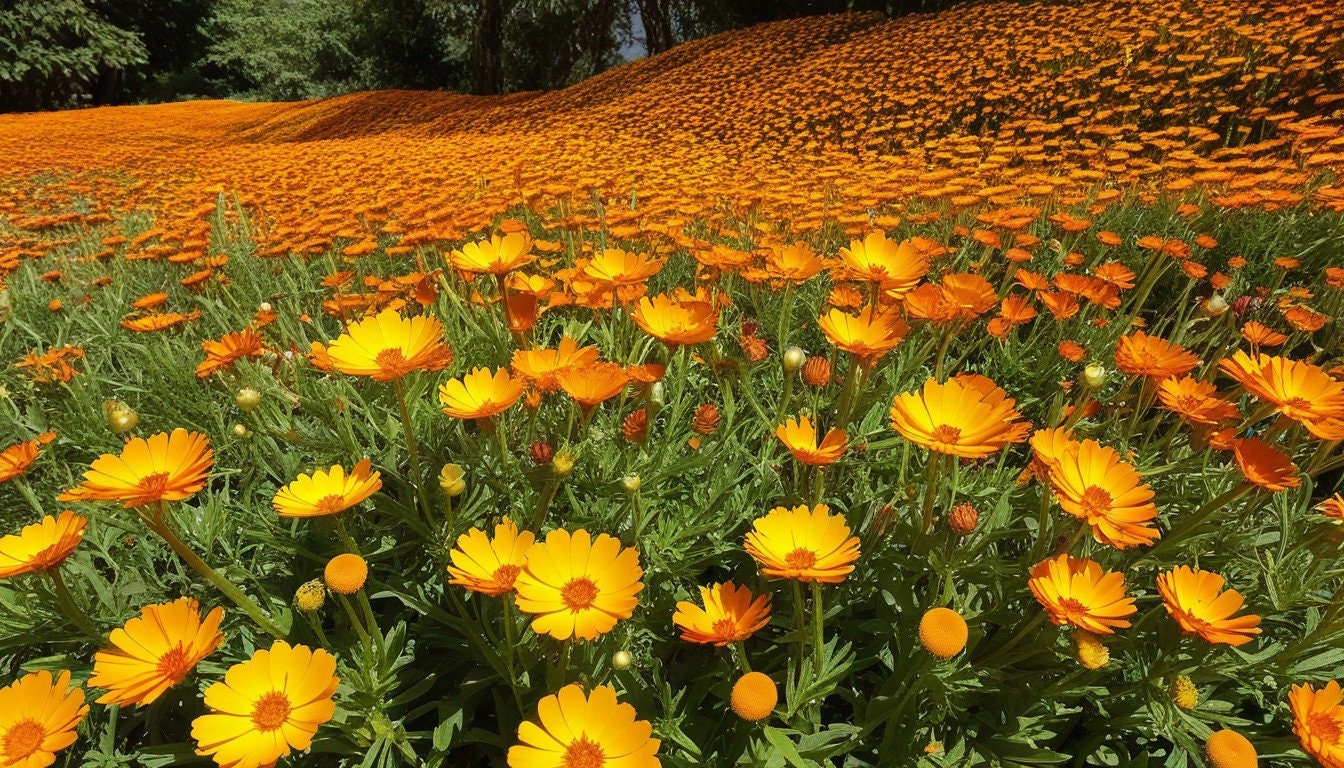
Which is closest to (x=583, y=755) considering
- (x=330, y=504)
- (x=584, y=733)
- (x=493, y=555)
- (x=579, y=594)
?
(x=584, y=733)

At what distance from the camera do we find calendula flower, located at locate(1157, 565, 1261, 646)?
0.87 m

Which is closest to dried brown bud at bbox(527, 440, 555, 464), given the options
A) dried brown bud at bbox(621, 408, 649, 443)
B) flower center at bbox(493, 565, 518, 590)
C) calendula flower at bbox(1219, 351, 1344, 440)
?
dried brown bud at bbox(621, 408, 649, 443)

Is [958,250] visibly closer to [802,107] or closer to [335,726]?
[335,726]

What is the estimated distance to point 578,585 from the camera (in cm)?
93

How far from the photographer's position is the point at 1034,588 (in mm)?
863

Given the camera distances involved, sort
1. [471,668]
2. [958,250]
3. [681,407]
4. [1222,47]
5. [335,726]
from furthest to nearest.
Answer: [1222,47] → [958,250] → [681,407] → [471,668] → [335,726]

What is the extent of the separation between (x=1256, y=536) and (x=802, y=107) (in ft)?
23.1

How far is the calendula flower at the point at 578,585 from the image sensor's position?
87cm

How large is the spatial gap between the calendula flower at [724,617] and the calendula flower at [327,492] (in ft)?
1.60

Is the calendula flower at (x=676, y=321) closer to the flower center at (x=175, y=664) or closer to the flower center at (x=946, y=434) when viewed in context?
the flower center at (x=946, y=434)

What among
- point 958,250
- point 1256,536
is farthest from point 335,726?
point 958,250

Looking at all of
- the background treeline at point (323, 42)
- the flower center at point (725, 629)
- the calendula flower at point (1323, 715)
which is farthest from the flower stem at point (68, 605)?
→ the background treeline at point (323, 42)

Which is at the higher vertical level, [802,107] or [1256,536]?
[802,107]

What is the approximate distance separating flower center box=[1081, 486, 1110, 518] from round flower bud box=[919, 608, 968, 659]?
23 cm
